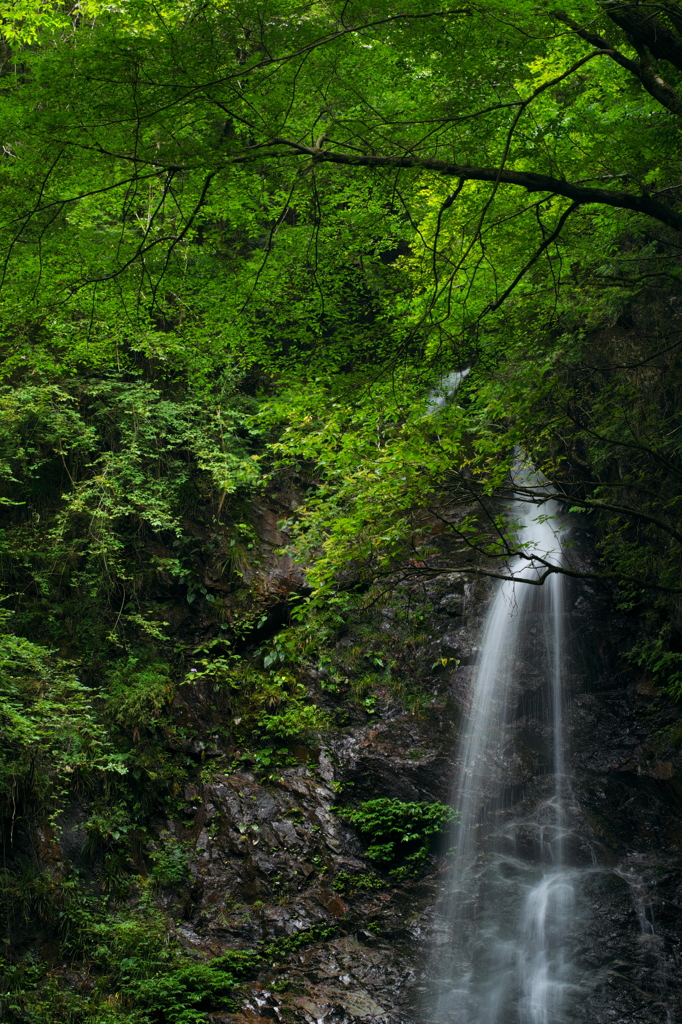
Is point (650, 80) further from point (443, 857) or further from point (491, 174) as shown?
point (443, 857)

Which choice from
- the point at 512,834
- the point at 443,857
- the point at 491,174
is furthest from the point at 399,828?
the point at 491,174

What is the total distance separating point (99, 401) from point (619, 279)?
25.0ft

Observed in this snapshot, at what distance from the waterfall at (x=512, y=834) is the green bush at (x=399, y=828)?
1.20 feet

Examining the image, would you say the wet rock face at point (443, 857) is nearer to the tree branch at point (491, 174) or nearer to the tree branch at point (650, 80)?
the tree branch at point (491, 174)

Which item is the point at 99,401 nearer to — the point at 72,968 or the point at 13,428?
the point at 13,428

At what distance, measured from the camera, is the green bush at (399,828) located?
8.20 metres

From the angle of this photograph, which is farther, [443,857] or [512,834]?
Result: [512,834]

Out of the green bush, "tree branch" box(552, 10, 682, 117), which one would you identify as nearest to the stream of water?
the green bush

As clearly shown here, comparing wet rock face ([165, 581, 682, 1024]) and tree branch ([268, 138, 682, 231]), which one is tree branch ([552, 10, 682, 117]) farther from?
wet rock face ([165, 581, 682, 1024])

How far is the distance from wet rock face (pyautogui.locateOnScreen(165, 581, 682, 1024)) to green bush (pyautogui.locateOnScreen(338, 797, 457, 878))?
0.16 m

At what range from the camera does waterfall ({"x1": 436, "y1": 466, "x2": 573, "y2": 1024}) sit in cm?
650

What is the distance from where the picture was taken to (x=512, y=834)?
8.41 metres

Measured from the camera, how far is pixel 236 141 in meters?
3.64

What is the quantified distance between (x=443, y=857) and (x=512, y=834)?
922mm
